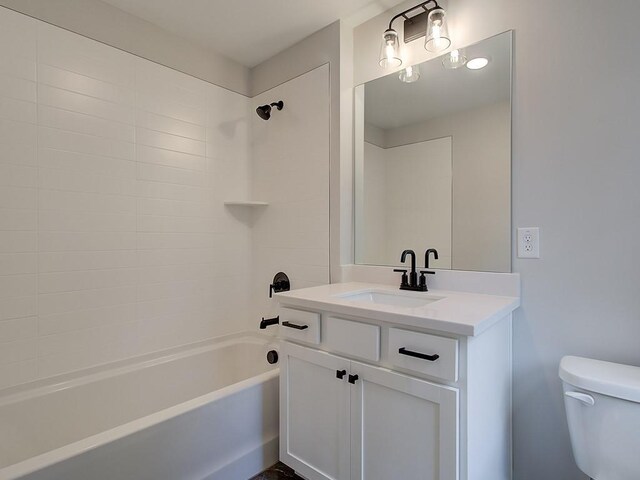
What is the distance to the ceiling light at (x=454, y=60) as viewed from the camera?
1618 millimetres

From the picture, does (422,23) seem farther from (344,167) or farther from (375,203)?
(375,203)

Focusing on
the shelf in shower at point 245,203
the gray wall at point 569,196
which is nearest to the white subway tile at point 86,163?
the shelf in shower at point 245,203

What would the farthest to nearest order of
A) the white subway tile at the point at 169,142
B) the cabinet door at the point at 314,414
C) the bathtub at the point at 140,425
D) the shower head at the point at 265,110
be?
the shower head at the point at 265,110 < the white subway tile at the point at 169,142 < the cabinet door at the point at 314,414 < the bathtub at the point at 140,425

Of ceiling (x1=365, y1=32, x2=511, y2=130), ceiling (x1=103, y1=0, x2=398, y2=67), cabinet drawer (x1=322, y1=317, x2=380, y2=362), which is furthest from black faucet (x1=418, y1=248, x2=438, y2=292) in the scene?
ceiling (x1=103, y1=0, x2=398, y2=67)

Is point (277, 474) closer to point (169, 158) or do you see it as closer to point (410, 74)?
point (169, 158)

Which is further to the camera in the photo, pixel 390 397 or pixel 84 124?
pixel 84 124

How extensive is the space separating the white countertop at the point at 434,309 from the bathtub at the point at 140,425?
0.58 meters

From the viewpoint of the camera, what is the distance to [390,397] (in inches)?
46.6

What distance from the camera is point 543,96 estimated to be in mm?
1378

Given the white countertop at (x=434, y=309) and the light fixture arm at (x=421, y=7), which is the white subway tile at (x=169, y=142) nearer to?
the white countertop at (x=434, y=309)

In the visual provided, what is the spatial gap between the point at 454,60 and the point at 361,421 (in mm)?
1655

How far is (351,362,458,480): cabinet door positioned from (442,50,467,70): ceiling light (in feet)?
4.71

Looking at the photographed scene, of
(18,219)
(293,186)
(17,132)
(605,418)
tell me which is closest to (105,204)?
(18,219)

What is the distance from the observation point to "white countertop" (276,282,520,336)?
1.03 meters
